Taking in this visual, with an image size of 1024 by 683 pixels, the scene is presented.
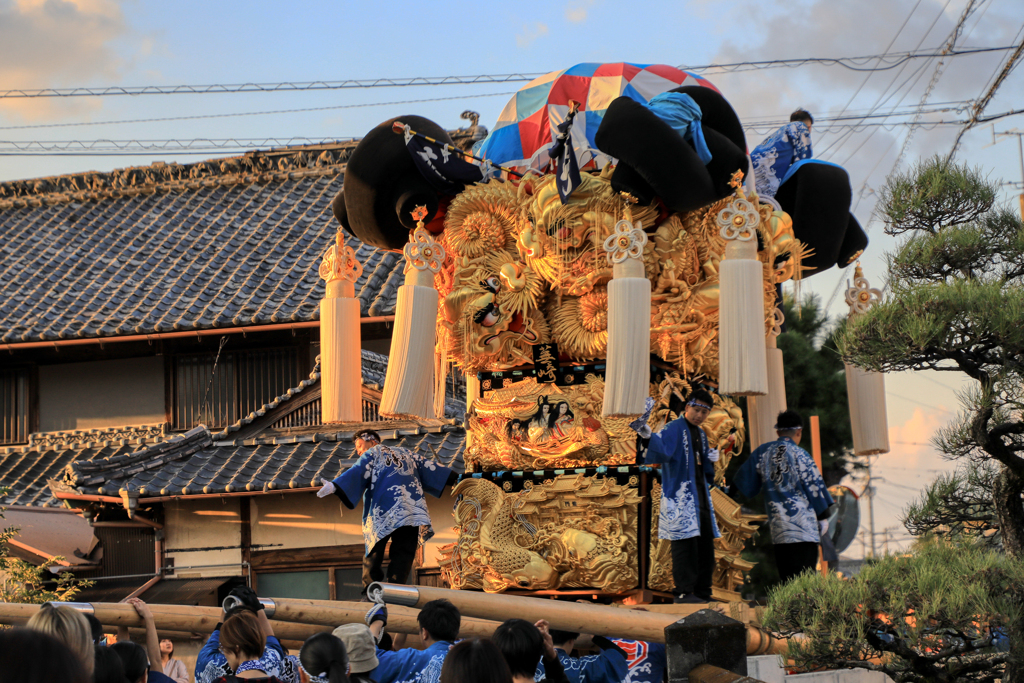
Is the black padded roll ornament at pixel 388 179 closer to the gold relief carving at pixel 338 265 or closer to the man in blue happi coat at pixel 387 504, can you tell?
the gold relief carving at pixel 338 265

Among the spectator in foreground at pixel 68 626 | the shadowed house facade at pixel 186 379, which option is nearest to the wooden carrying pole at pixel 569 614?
the spectator in foreground at pixel 68 626

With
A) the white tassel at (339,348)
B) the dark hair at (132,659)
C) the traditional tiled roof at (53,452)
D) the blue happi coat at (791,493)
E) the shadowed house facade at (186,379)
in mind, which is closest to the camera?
the dark hair at (132,659)

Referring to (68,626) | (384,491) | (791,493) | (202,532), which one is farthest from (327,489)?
(68,626)

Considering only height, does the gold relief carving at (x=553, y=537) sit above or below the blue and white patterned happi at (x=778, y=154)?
below

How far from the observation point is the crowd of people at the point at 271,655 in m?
2.46

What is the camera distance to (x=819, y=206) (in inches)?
347

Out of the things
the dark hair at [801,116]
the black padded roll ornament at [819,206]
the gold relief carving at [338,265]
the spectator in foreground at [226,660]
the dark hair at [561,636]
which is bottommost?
the dark hair at [561,636]

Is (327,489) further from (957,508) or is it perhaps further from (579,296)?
(957,508)

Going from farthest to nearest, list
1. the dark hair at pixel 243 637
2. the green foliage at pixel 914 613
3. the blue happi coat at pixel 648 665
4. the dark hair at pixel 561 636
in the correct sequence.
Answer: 1. the blue happi coat at pixel 648 665
2. the dark hair at pixel 561 636
3. the green foliage at pixel 914 613
4. the dark hair at pixel 243 637

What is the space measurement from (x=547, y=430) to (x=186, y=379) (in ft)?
22.0

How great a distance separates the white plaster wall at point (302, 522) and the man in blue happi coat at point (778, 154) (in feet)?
16.2

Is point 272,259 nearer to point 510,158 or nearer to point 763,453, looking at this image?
point 510,158

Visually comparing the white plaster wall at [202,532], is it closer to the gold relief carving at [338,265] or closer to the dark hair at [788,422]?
the gold relief carving at [338,265]

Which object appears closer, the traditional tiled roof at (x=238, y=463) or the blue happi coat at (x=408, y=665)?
the blue happi coat at (x=408, y=665)
